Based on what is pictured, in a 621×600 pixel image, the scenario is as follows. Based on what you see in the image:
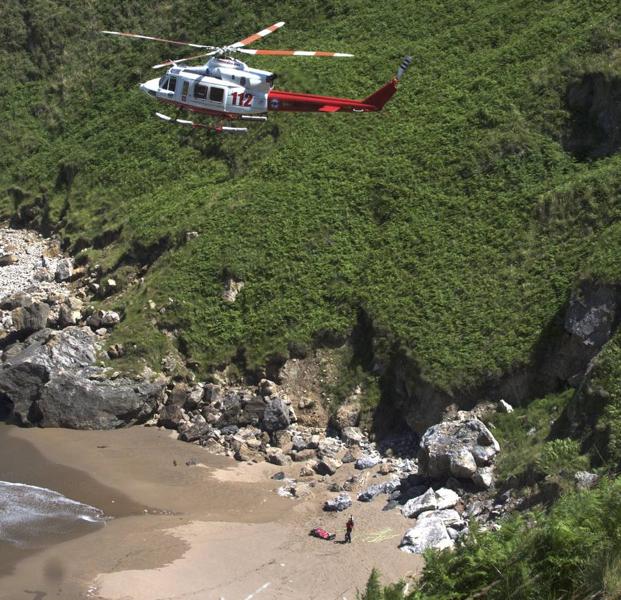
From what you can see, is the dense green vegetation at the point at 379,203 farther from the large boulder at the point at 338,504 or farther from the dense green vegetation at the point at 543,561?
the dense green vegetation at the point at 543,561

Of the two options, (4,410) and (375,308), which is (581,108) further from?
(4,410)

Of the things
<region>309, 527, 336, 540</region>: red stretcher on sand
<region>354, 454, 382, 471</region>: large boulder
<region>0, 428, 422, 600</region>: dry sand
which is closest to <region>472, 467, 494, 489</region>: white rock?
<region>0, 428, 422, 600</region>: dry sand

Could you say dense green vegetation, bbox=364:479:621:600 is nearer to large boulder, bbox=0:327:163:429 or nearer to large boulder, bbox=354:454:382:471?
large boulder, bbox=354:454:382:471

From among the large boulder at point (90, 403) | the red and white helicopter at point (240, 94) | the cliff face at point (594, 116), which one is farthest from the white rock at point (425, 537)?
the cliff face at point (594, 116)

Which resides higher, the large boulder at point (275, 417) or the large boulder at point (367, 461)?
the large boulder at point (275, 417)

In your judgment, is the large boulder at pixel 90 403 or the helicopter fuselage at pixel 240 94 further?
the large boulder at pixel 90 403

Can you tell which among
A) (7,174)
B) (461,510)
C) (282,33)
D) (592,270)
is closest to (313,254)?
(592,270)
